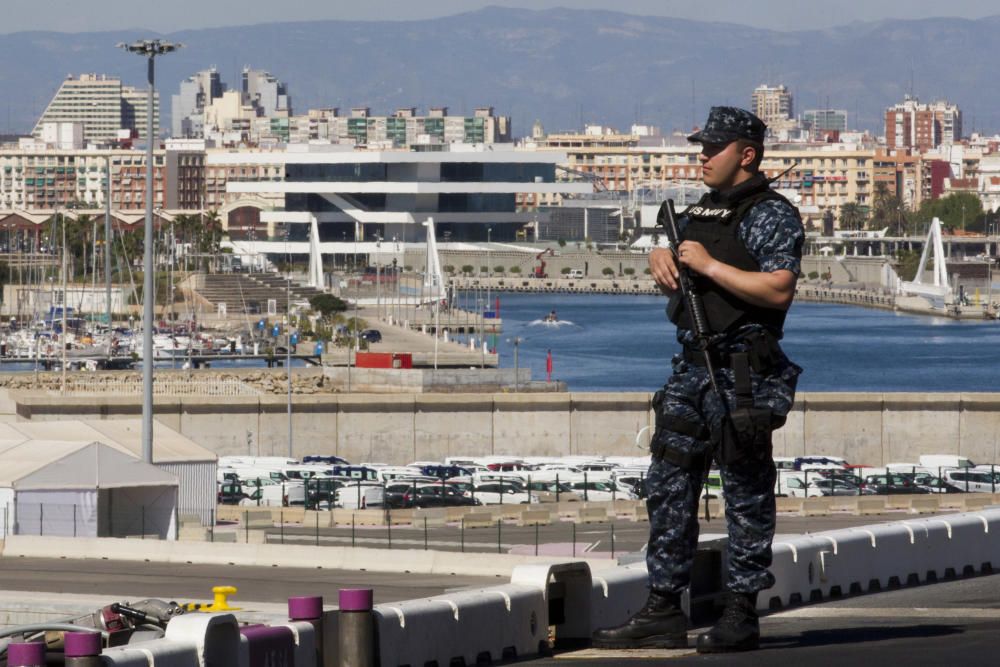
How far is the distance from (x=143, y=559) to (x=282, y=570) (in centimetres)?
231

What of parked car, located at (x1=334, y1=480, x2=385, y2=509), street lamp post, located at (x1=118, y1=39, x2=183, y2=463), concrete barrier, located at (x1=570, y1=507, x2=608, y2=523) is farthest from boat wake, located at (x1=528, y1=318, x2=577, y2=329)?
concrete barrier, located at (x1=570, y1=507, x2=608, y2=523)

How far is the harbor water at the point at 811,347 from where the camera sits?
336 ft

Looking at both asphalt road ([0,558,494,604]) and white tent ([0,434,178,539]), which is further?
white tent ([0,434,178,539])

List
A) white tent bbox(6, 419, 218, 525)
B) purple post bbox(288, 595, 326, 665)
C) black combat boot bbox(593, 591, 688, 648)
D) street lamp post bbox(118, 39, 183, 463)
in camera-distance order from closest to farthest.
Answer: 1. purple post bbox(288, 595, 326, 665)
2. black combat boot bbox(593, 591, 688, 648)
3. street lamp post bbox(118, 39, 183, 463)
4. white tent bbox(6, 419, 218, 525)

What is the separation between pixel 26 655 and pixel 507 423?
4564cm

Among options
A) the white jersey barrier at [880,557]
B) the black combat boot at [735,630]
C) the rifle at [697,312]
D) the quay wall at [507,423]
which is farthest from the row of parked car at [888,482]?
the rifle at [697,312]

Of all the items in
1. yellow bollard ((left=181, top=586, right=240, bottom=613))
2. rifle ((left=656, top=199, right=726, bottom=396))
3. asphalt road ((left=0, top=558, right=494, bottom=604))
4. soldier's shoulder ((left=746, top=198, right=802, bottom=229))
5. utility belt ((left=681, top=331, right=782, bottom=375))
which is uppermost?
soldier's shoulder ((left=746, top=198, right=802, bottom=229))

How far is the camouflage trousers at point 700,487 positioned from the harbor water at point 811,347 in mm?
67534

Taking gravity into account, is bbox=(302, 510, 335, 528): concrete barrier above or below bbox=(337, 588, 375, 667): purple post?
below

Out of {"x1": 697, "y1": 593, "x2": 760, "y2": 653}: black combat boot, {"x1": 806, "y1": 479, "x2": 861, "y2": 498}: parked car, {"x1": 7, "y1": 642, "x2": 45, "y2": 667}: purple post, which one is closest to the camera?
{"x1": 7, "y1": 642, "x2": 45, "y2": 667}: purple post

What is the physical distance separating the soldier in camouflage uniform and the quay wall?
137ft

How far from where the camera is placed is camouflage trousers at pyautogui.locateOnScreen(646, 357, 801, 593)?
7332mm

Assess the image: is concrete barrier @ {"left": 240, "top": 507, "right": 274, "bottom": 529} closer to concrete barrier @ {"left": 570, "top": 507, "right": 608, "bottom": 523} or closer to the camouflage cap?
concrete barrier @ {"left": 570, "top": 507, "right": 608, "bottom": 523}

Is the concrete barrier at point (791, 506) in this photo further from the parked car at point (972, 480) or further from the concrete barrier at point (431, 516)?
the concrete barrier at point (431, 516)
